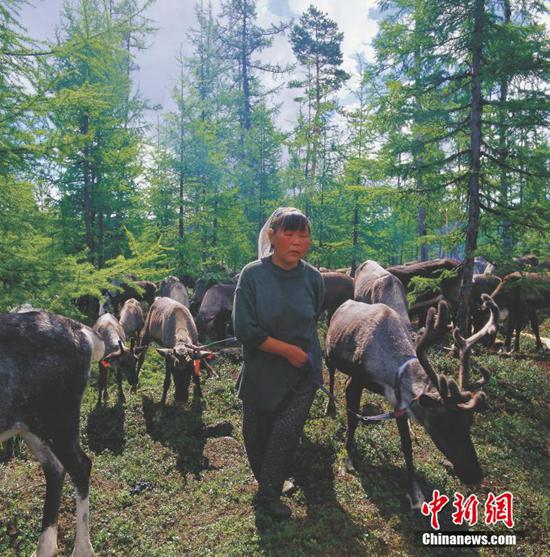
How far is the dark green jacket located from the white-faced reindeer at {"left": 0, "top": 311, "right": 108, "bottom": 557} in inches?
64.9

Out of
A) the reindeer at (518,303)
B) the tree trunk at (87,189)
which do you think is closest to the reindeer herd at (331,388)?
the reindeer at (518,303)

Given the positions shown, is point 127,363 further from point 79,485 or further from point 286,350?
point 286,350

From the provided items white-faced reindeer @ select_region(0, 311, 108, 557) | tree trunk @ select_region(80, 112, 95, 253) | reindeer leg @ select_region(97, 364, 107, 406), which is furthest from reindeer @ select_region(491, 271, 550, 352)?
tree trunk @ select_region(80, 112, 95, 253)

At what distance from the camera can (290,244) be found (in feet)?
12.5

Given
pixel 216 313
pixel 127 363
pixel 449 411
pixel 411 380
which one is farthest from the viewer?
pixel 216 313

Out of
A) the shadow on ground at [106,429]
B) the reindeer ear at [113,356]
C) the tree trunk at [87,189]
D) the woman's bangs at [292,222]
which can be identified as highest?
the tree trunk at [87,189]

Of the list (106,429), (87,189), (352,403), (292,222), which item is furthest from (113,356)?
(87,189)

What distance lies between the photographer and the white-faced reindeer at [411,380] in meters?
3.85

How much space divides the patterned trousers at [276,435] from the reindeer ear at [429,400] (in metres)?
1.14

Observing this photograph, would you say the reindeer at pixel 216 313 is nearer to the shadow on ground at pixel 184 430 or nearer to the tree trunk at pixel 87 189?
the tree trunk at pixel 87 189

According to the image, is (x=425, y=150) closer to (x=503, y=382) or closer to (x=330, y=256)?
(x=503, y=382)

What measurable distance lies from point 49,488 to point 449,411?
13.0 feet

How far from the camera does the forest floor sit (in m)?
3.85

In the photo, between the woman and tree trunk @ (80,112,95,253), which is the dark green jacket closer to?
the woman
